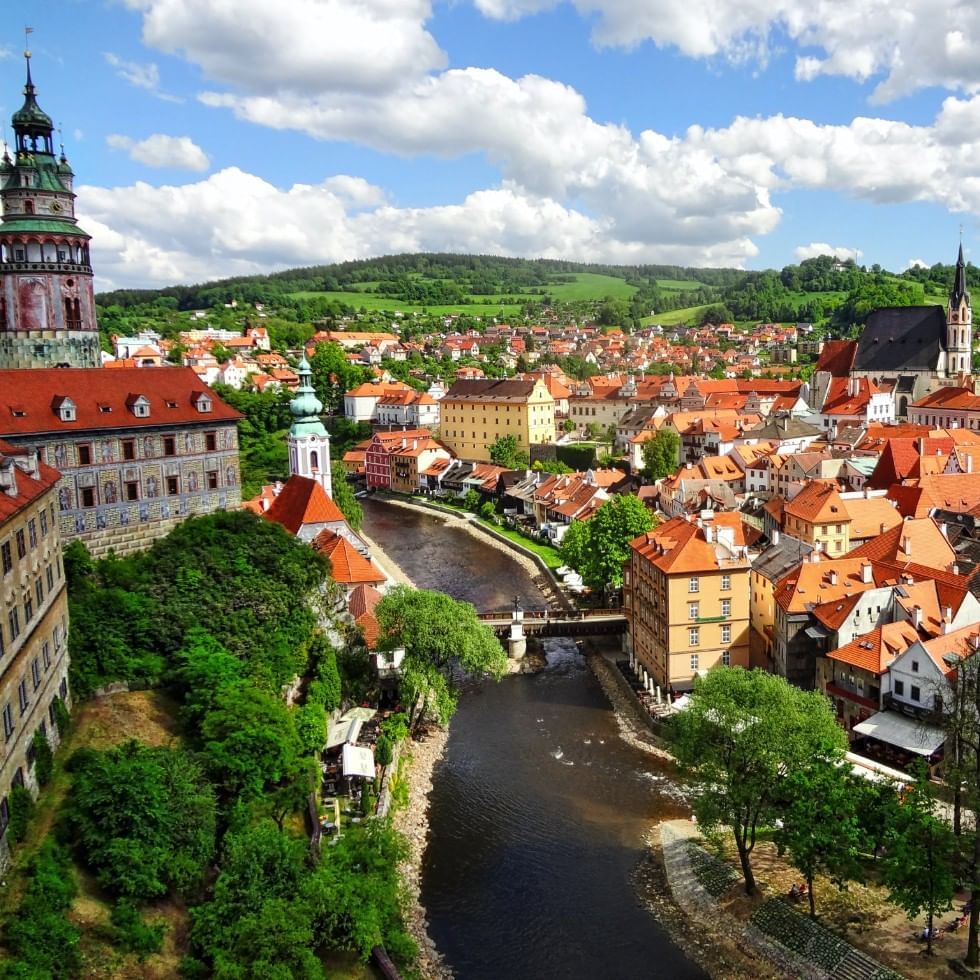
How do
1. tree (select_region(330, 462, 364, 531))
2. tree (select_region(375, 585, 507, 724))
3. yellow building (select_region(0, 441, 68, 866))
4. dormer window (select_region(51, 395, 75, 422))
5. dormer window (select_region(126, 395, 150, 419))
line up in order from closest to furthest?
1. yellow building (select_region(0, 441, 68, 866))
2. dormer window (select_region(51, 395, 75, 422))
3. tree (select_region(375, 585, 507, 724))
4. dormer window (select_region(126, 395, 150, 419))
5. tree (select_region(330, 462, 364, 531))

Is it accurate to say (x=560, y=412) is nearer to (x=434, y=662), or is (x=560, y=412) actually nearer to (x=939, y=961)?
(x=434, y=662)

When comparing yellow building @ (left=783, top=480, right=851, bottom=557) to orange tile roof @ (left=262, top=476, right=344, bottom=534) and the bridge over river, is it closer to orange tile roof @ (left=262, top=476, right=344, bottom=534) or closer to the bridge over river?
the bridge over river

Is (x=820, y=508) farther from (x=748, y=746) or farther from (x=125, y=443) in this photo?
(x=125, y=443)

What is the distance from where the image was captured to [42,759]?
70.5ft

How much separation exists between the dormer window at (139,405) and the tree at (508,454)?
48915 mm

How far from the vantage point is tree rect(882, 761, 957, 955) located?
2000cm

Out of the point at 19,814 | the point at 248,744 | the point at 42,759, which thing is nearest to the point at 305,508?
the point at 248,744

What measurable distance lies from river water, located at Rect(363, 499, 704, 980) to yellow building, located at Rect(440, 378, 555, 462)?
46113mm

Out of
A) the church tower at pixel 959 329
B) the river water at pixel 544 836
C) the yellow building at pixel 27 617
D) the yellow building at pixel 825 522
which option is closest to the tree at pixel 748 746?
the river water at pixel 544 836

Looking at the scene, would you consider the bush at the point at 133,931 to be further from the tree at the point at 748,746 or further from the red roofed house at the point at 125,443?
the red roofed house at the point at 125,443

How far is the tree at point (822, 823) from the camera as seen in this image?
21.3m

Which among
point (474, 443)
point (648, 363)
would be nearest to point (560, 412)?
point (474, 443)

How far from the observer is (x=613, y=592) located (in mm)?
47312

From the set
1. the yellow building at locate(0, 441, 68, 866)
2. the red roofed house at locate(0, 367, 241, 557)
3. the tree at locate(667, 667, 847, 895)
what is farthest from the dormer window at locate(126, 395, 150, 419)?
the tree at locate(667, 667, 847, 895)
